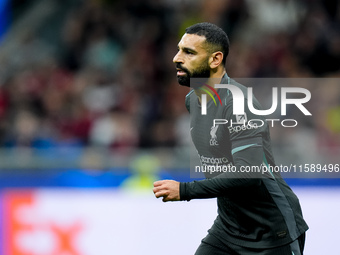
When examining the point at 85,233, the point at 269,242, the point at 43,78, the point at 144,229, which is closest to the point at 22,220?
the point at 85,233

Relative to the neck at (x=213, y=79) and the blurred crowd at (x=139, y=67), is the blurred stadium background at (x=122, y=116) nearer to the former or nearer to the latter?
the blurred crowd at (x=139, y=67)

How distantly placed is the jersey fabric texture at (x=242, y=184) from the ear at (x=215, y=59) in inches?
4.5

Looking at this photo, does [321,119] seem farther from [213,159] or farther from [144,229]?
[213,159]

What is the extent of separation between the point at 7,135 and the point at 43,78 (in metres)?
1.37

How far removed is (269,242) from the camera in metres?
4.19

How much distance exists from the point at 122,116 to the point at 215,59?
449 centimetres

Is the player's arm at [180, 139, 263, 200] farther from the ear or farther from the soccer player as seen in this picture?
the ear

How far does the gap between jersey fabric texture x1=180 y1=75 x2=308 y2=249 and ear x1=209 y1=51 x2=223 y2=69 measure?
0.38 feet

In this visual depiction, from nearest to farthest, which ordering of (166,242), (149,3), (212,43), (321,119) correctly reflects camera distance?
(212,43) → (166,242) → (321,119) → (149,3)

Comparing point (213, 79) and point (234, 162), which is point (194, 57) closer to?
point (213, 79)

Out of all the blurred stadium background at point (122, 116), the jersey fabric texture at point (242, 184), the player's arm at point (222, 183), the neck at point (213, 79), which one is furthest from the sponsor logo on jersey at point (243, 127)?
the blurred stadium background at point (122, 116)

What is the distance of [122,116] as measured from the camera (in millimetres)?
8609

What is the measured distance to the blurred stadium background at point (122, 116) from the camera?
7.52 meters

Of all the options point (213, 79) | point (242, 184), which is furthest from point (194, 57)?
point (242, 184)
